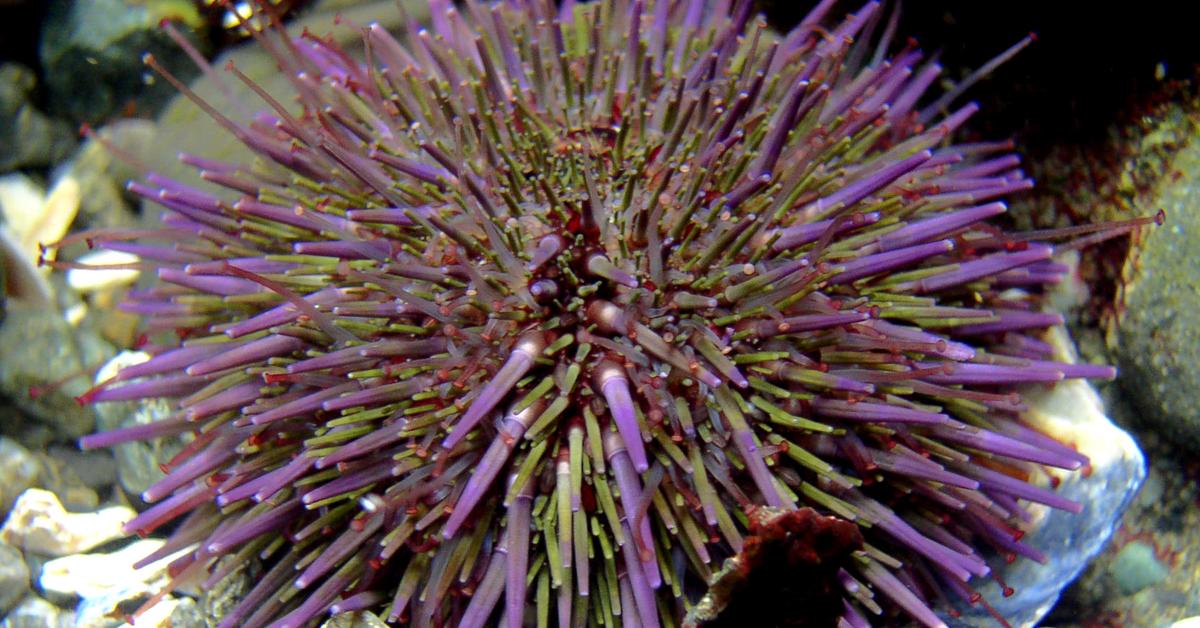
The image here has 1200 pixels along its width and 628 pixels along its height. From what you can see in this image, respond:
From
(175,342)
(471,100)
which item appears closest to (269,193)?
(471,100)

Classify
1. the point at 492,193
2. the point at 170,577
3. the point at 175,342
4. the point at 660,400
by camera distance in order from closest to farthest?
the point at 660,400
the point at 492,193
the point at 170,577
the point at 175,342

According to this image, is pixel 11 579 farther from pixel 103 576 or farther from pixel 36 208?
pixel 36 208

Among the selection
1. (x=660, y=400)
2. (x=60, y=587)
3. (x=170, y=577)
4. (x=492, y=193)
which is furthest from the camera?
(x=60, y=587)

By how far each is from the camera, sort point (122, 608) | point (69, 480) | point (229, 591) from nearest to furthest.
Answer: point (229, 591)
point (122, 608)
point (69, 480)

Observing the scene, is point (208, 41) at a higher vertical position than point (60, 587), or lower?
higher

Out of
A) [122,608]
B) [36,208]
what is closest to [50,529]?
[122,608]

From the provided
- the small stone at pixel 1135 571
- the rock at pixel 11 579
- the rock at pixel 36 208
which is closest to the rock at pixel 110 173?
the rock at pixel 36 208

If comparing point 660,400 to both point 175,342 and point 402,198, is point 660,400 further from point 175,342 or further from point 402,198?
point 175,342

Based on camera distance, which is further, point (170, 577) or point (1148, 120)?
point (1148, 120)
